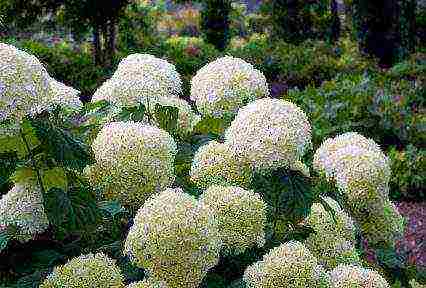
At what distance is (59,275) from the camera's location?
4.14 feet

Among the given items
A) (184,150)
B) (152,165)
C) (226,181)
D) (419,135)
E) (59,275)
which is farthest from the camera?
(419,135)

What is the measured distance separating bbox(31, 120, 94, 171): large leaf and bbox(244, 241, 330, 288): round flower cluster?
351 millimetres

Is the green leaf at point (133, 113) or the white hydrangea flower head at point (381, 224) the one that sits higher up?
the green leaf at point (133, 113)

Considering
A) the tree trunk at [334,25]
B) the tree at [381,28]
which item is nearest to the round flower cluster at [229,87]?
the tree at [381,28]

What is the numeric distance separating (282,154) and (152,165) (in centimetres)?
24

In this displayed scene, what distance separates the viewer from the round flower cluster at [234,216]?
1.37 metres

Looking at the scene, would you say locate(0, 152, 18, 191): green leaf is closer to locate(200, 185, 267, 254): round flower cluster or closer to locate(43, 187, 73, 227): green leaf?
locate(43, 187, 73, 227): green leaf

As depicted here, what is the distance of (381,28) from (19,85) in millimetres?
12282

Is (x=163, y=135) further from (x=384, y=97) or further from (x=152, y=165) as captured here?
(x=384, y=97)

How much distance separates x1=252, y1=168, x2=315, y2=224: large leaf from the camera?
141cm

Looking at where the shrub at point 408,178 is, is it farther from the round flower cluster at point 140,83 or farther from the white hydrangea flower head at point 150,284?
the white hydrangea flower head at point 150,284

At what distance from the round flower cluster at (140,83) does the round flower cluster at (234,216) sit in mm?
337

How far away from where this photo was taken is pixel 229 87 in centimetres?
166

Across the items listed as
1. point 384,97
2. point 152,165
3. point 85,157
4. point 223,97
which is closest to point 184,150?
point 223,97
